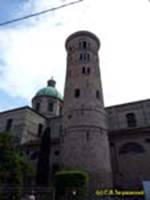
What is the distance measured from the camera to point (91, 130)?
62.3 feet

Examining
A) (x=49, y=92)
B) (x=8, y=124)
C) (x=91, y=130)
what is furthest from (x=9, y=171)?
(x=49, y=92)

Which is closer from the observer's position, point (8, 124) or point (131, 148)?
point (131, 148)

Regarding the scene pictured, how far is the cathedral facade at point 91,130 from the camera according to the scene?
59.5ft

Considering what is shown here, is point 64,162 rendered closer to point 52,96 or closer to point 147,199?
point 147,199

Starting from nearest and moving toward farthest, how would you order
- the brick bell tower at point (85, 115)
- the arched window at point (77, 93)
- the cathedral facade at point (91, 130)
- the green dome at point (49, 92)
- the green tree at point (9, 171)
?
the green tree at point (9, 171), the brick bell tower at point (85, 115), the cathedral facade at point (91, 130), the arched window at point (77, 93), the green dome at point (49, 92)

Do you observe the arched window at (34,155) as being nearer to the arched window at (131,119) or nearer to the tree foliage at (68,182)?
the tree foliage at (68,182)

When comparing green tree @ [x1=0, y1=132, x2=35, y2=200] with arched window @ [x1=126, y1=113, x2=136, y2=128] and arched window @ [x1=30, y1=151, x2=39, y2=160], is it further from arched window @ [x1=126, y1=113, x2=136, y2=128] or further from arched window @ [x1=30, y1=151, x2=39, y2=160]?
arched window @ [x1=126, y1=113, x2=136, y2=128]

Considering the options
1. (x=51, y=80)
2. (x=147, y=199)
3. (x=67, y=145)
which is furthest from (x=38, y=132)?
(x=147, y=199)

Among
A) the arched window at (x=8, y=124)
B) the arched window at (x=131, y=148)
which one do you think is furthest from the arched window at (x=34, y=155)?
the arched window at (x=131, y=148)

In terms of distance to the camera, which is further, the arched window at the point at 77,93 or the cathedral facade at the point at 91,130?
the arched window at the point at 77,93

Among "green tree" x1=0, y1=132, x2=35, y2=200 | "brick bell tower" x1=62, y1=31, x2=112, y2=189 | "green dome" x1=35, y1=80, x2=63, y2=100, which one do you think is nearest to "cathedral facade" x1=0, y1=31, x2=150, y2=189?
"brick bell tower" x1=62, y1=31, x2=112, y2=189

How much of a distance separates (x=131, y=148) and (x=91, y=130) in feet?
16.9

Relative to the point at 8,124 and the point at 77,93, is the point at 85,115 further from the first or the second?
the point at 8,124

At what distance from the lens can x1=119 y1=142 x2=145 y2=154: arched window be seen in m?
20.8
